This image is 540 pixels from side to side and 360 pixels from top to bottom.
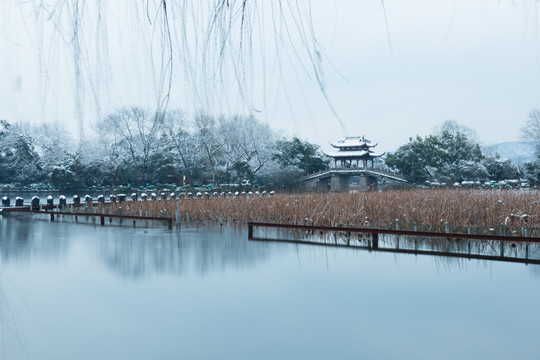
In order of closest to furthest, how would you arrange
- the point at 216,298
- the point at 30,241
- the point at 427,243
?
the point at 216,298, the point at 427,243, the point at 30,241

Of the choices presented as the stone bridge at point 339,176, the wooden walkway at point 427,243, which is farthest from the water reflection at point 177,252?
the stone bridge at point 339,176

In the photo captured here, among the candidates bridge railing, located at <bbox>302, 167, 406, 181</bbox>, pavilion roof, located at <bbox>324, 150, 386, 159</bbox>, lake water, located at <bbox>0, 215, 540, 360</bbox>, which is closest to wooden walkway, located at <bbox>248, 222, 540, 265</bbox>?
lake water, located at <bbox>0, 215, 540, 360</bbox>

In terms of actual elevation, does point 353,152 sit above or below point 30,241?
above

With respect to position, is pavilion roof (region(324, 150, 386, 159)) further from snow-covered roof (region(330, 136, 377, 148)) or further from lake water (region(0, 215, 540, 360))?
lake water (region(0, 215, 540, 360))

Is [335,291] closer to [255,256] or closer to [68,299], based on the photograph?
[255,256]

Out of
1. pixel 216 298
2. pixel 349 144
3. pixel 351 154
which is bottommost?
pixel 216 298

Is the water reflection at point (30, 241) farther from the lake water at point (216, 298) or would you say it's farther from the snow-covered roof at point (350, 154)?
the snow-covered roof at point (350, 154)

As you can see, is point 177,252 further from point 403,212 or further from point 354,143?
point 354,143

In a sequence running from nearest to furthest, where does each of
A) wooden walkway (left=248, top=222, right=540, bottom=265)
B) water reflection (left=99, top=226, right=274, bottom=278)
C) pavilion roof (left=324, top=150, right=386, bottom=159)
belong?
wooden walkway (left=248, top=222, right=540, bottom=265) < water reflection (left=99, top=226, right=274, bottom=278) < pavilion roof (left=324, top=150, right=386, bottom=159)

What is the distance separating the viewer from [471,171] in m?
28.0

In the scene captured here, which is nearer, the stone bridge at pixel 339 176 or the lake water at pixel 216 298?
the lake water at pixel 216 298

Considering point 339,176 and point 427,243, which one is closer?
point 427,243

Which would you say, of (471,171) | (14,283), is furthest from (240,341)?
(471,171)

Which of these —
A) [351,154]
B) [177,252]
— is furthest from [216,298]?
[351,154]
